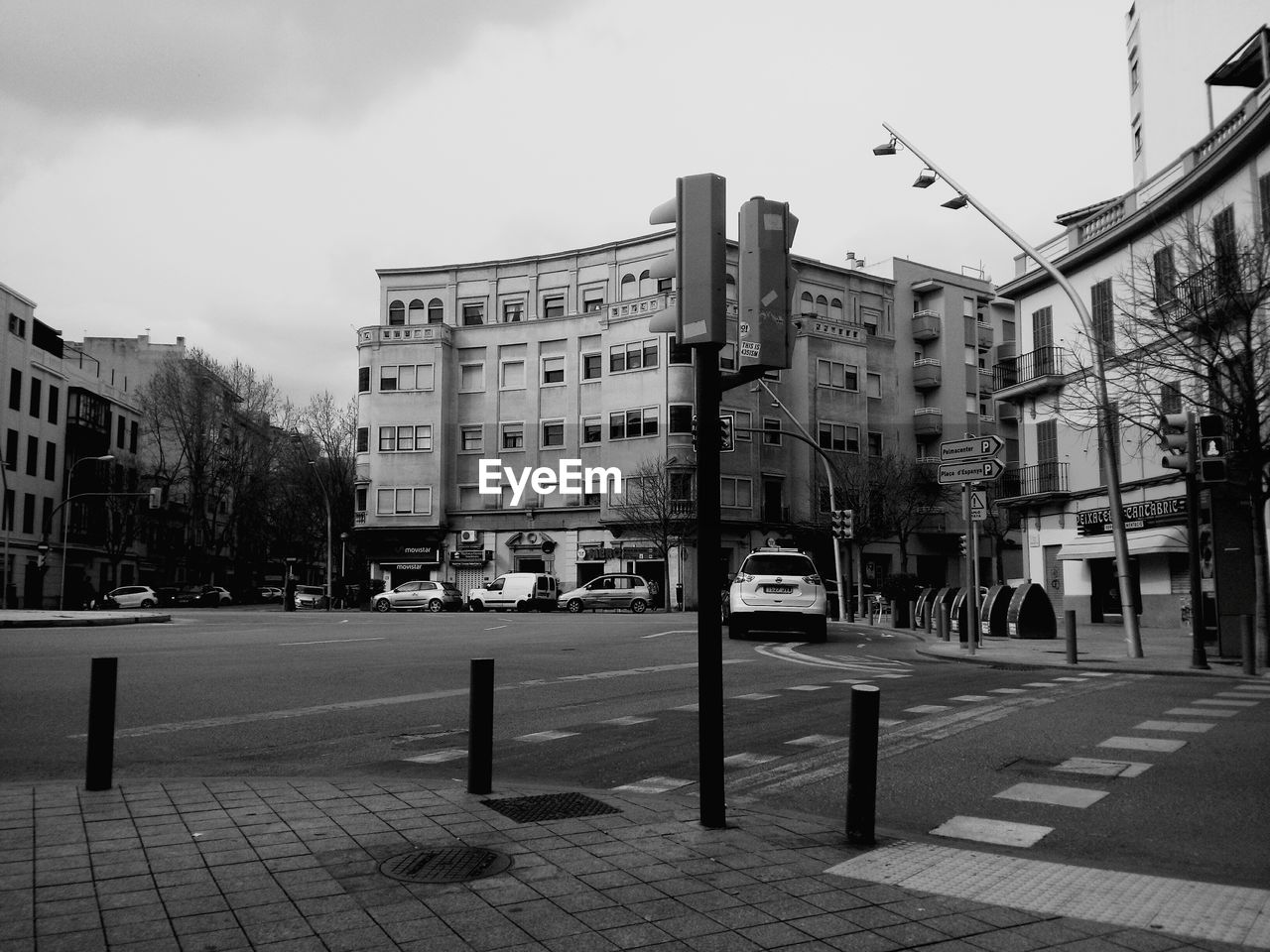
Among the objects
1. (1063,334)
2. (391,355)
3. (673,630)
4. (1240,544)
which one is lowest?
(673,630)

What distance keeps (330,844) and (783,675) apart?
33.2ft

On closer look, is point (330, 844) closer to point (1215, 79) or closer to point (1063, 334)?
point (1063, 334)

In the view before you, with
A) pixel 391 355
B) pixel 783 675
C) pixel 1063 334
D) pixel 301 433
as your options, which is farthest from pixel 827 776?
pixel 301 433

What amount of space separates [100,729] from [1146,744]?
7493 mm

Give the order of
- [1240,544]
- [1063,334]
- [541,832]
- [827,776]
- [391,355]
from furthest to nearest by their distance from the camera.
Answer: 1. [391,355]
2. [1063,334]
3. [1240,544]
4. [827,776]
5. [541,832]

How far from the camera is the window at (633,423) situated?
53656 millimetres

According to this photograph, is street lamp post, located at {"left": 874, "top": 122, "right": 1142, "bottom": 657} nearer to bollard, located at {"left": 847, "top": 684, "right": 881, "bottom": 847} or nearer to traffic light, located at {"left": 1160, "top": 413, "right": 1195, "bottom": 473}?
traffic light, located at {"left": 1160, "top": 413, "right": 1195, "bottom": 473}

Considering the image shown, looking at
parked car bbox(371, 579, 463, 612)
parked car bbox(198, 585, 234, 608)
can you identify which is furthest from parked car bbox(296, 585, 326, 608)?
parked car bbox(371, 579, 463, 612)

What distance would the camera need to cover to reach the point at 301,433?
66.6 meters

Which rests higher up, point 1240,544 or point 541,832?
point 1240,544

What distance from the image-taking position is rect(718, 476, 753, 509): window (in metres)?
52.7

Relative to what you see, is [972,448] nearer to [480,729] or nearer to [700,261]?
[480,729]

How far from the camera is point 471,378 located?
193ft

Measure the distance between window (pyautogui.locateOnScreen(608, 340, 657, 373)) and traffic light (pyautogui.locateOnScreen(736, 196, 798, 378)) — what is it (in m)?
49.0
